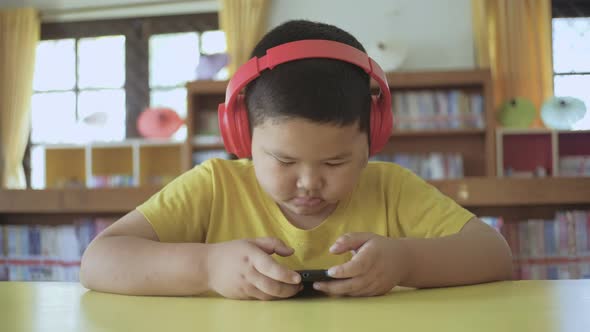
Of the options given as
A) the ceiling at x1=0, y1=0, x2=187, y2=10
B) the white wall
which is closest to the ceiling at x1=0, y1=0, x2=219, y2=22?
the ceiling at x1=0, y1=0, x2=187, y2=10

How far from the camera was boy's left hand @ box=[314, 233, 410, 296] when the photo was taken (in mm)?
606

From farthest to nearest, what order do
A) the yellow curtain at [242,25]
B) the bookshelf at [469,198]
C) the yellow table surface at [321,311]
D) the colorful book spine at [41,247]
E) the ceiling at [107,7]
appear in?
the ceiling at [107,7] < the yellow curtain at [242,25] < the colorful book spine at [41,247] < the bookshelf at [469,198] < the yellow table surface at [321,311]

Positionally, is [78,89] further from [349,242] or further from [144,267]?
[349,242]

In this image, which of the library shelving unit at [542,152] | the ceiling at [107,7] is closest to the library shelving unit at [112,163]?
the ceiling at [107,7]

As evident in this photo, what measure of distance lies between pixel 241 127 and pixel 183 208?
0.65 ft

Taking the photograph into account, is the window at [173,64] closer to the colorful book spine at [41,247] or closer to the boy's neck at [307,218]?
the colorful book spine at [41,247]

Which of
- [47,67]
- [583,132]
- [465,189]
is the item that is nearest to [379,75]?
[465,189]

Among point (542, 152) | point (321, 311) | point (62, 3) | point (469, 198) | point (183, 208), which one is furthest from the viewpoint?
point (62, 3)

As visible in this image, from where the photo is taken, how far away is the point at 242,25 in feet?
16.4

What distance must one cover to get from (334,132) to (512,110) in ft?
13.5

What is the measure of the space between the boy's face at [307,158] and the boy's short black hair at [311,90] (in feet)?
0.04

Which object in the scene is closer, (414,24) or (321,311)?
(321,311)

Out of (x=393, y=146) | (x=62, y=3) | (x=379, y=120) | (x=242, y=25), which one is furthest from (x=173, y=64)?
(x=379, y=120)

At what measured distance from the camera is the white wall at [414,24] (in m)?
4.80
